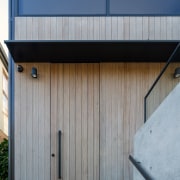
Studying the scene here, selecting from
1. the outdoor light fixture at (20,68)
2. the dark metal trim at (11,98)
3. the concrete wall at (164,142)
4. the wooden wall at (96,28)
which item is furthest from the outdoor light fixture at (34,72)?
the concrete wall at (164,142)

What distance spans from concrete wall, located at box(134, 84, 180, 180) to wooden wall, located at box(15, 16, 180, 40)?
6.37 ft

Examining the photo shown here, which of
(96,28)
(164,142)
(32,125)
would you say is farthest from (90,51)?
(164,142)

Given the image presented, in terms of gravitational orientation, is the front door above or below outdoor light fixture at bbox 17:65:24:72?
below

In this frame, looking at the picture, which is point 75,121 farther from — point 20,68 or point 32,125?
point 20,68

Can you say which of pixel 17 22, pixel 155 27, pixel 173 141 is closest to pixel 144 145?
pixel 173 141

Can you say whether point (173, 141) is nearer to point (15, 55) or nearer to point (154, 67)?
point (154, 67)

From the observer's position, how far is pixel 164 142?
1682mm

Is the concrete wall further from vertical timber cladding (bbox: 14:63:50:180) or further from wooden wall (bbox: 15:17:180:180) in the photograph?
vertical timber cladding (bbox: 14:63:50:180)

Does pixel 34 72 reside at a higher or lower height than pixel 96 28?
lower

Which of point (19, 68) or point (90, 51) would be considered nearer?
point (90, 51)

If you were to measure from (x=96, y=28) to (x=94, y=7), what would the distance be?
41cm

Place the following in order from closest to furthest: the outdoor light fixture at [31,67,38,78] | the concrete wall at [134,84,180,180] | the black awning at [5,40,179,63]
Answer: the concrete wall at [134,84,180,180] → the black awning at [5,40,179,63] → the outdoor light fixture at [31,67,38,78]

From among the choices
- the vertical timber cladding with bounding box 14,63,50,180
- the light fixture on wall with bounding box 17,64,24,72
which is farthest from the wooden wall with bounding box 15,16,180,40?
the vertical timber cladding with bounding box 14,63,50,180

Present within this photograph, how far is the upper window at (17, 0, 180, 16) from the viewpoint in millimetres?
3414
